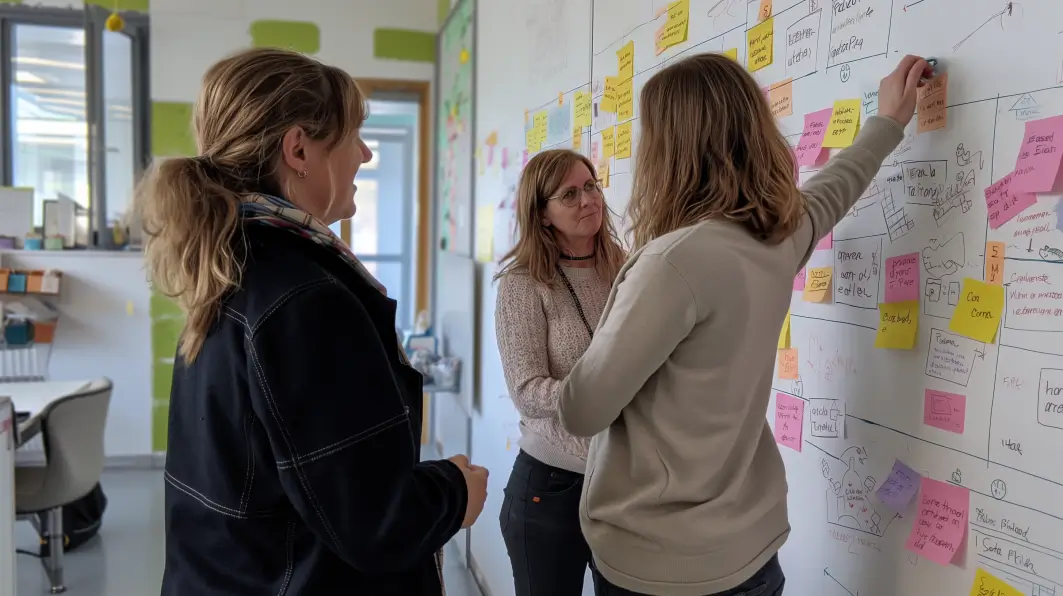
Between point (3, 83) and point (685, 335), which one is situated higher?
point (3, 83)

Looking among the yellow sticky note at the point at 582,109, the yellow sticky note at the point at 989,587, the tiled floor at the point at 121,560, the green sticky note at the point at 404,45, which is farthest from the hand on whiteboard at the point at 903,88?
the green sticky note at the point at 404,45

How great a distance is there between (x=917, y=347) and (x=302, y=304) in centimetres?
79

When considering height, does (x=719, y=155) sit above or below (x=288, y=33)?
below

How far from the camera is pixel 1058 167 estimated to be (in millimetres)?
836

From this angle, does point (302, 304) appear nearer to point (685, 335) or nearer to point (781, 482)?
point (685, 335)

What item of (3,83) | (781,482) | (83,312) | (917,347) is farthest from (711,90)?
(3,83)

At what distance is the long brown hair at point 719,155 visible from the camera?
101 cm

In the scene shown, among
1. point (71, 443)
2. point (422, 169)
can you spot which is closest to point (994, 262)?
point (71, 443)

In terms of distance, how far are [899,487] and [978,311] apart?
0.28m

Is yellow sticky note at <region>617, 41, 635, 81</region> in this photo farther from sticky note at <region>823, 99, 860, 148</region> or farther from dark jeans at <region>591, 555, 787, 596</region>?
dark jeans at <region>591, 555, 787, 596</region>

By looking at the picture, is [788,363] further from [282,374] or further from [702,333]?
[282,374]

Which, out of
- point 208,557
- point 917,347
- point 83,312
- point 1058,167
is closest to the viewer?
point 1058,167

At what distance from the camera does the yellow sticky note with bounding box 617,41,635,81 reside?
73.5 inches

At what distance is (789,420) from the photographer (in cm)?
133
